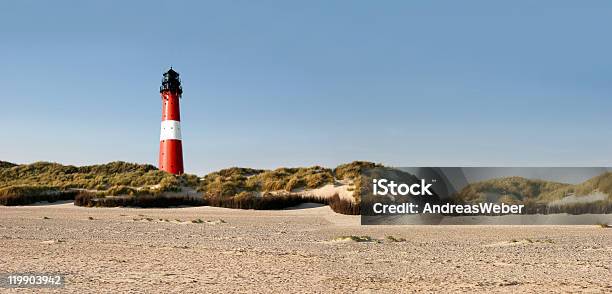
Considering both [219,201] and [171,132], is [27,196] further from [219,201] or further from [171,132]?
[171,132]

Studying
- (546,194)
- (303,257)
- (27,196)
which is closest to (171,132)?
(27,196)

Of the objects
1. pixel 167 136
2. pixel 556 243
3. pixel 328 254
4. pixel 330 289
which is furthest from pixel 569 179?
pixel 167 136

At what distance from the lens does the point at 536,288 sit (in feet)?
26.7

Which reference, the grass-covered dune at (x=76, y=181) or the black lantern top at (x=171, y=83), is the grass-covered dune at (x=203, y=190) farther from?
the black lantern top at (x=171, y=83)

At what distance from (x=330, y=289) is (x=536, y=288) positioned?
8.23ft

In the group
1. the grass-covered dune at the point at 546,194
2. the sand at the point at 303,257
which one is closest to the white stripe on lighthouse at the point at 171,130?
the sand at the point at 303,257

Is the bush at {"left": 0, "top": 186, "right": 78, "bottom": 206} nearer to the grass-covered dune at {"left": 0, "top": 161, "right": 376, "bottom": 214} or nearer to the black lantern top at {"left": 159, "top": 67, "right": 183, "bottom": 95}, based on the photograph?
the grass-covered dune at {"left": 0, "top": 161, "right": 376, "bottom": 214}

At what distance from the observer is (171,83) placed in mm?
39750

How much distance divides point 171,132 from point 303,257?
2866cm

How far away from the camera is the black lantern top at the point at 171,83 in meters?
39.6

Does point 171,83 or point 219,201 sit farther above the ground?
point 171,83

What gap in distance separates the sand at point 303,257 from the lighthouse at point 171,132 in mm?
19876

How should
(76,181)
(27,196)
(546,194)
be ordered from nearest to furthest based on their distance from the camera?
(546,194)
(27,196)
(76,181)

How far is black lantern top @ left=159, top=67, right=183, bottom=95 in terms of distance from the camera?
39.6m
